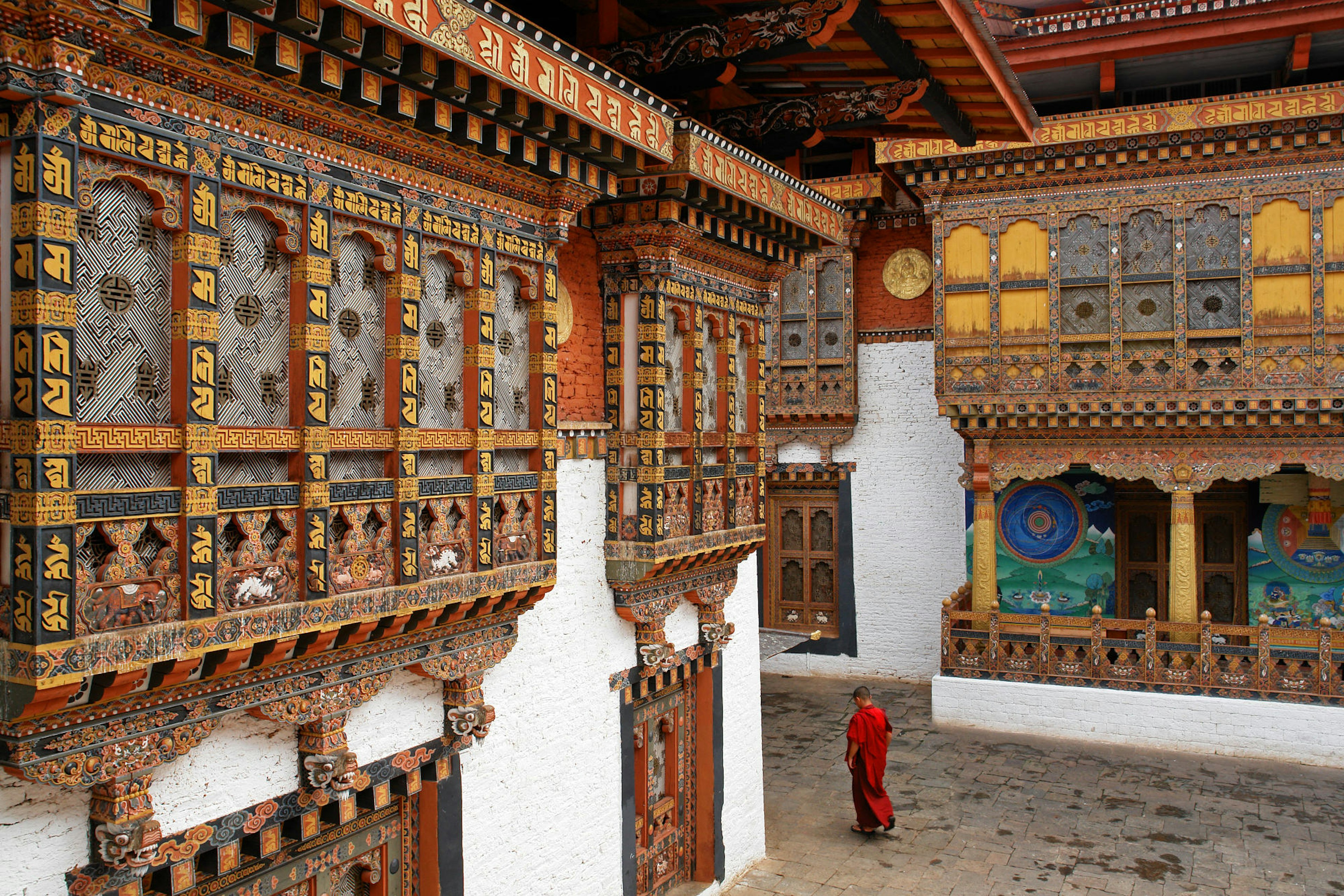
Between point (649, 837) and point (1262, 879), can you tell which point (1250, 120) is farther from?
point (649, 837)

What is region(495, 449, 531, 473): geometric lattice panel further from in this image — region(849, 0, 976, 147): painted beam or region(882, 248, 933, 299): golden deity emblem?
region(882, 248, 933, 299): golden deity emblem

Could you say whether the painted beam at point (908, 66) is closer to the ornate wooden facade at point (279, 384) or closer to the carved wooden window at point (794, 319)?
the ornate wooden facade at point (279, 384)

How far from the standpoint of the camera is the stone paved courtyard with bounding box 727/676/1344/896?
8531mm

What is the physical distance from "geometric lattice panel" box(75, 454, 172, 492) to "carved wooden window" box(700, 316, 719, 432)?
4.57 m

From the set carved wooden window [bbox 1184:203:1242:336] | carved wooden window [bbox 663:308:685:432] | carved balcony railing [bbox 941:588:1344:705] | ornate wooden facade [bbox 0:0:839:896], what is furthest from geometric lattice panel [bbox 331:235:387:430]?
carved wooden window [bbox 1184:203:1242:336]

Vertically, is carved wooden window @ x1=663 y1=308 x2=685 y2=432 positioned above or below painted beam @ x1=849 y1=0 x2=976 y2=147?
below

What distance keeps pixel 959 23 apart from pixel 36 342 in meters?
5.85

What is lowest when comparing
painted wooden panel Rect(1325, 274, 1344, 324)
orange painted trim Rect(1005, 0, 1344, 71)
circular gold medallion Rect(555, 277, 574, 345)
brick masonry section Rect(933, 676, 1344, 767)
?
brick masonry section Rect(933, 676, 1344, 767)

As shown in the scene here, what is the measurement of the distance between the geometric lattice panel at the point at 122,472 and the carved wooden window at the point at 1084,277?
11.6 metres

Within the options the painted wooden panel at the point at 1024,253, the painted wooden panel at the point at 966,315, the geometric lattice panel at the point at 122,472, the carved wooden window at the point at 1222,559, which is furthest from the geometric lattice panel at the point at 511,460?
the carved wooden window at the point at 1222,559

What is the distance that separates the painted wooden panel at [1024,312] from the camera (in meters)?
13.0

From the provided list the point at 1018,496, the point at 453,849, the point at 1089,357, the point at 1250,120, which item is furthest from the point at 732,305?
the point at 1018,496

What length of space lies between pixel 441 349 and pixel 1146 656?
10.6 metres

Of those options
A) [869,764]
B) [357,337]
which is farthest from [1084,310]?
[357,337]
